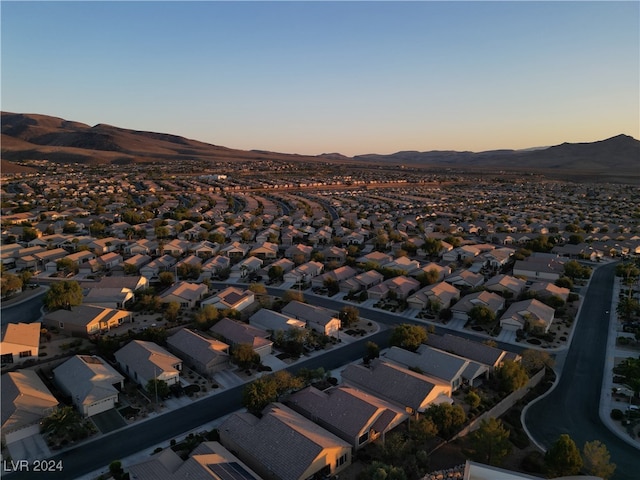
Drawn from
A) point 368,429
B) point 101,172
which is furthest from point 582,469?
point 101,172

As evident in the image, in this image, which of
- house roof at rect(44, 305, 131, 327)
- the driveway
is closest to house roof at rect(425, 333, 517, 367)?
the driveway

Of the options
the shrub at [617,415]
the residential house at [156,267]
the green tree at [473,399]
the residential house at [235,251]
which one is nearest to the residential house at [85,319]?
the residential house at [156,267]

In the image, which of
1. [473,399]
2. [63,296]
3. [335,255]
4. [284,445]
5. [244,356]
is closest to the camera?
[284,445]

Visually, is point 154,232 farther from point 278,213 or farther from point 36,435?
point 36,435

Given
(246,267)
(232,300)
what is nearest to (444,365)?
(232,300)

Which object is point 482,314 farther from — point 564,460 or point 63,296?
point 63,296

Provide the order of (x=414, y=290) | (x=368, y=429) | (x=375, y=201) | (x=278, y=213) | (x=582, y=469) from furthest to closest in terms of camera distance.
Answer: (x=375, y=201) → (x=278, y=213) → (x=414, y=290) → (x=368, y=429) → (x=582, y=469)
